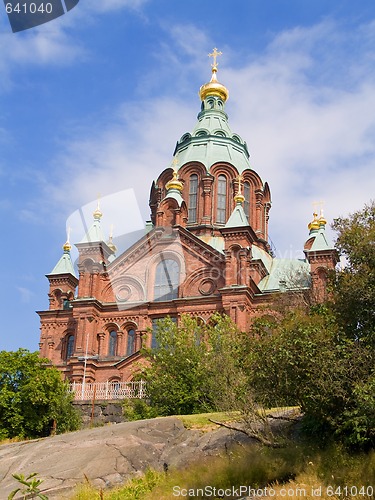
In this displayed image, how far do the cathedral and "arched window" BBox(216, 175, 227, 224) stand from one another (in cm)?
8

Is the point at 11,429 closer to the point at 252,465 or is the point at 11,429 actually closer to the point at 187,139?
the point at 252,465

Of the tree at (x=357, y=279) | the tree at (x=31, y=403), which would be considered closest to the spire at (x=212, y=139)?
the tree at (x=31, y=403)

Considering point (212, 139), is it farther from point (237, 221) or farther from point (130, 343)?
point (130, 343)

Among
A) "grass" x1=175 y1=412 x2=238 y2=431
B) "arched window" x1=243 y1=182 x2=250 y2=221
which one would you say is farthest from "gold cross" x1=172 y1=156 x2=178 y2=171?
"grass" x1=175 y1=412 x2=238 y2=431

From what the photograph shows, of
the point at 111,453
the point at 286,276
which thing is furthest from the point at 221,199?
the point at 111,453

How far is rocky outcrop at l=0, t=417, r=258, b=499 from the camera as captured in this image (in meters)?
20.3

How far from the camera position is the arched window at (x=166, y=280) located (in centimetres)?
4766

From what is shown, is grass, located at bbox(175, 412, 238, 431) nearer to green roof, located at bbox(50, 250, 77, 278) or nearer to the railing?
A: the railing

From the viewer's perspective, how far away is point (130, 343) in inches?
1869

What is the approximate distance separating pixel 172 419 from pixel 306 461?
7376 millimetres

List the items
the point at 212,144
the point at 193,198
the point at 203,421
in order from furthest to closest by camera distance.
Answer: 1. the point at 212,144
2. the point at 193,198
3. the point at 203,421

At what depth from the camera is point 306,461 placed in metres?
17.8

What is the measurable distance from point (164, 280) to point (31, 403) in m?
16.1

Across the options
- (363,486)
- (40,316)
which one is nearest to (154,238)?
(40,316)
